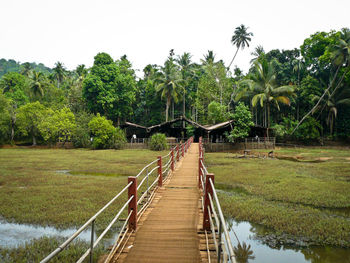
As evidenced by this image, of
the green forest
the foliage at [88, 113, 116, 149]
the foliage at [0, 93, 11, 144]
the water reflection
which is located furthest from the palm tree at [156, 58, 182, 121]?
the water reflection

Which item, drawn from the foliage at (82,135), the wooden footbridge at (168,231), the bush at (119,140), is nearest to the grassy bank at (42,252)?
the wooden footbridge at (168,231)

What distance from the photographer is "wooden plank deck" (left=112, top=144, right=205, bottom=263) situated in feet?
13.5

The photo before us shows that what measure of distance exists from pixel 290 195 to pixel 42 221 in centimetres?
969

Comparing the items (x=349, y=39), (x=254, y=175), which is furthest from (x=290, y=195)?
(x=349, y=39)

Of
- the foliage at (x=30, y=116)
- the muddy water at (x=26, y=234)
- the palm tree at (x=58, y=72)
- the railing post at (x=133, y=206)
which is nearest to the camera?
the railing post at (x=133, y=206)

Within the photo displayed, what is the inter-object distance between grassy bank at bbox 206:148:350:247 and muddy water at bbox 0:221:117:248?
467 centimetres

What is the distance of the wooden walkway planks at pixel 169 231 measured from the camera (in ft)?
13.5

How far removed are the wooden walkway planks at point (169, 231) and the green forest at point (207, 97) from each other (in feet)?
88.1

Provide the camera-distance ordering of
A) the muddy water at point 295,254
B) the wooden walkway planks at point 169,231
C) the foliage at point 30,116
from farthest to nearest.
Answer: the foliage at point 30,116
the muddy water at point 295,254
the wooden walkway planks at point 169,231

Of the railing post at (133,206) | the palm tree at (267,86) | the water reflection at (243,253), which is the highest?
the palm tree at (267,86)

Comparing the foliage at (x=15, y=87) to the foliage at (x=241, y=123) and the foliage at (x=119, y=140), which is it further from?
the foliage at (x=241, y=123)

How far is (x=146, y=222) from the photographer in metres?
5.65

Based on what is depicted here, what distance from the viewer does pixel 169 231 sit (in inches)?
203

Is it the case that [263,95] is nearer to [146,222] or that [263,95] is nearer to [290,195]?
[290,195]
